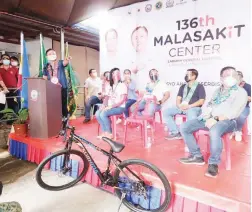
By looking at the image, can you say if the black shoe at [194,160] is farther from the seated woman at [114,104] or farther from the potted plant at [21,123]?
the potted plant at [21,123]

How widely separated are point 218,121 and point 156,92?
2.04 meters

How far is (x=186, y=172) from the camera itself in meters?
2.62

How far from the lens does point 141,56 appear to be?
17.5 feet

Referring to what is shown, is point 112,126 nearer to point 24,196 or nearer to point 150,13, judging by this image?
point 24,196

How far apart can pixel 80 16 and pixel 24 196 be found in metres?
4.29

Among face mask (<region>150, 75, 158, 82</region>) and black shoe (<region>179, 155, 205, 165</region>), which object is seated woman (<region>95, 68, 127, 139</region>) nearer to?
face mask (<region>150, 75, 158, 82</region>)

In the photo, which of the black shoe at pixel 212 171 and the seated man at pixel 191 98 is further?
the seated man at pixel 191 98

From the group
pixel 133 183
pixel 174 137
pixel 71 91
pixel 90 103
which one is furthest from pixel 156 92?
pixel 133 183

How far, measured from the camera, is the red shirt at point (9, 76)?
6.52 metres

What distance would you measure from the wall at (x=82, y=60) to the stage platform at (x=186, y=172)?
6.11 meters

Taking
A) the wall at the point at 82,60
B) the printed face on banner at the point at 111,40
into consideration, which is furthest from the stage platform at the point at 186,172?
the wall at the point at 82,60

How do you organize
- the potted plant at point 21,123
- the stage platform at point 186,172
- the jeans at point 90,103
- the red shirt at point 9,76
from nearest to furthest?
1. the stage platform at point 186,172
2. the potted plant at point 21,123
3. the jeans at point 90,103
4. the red shirt at point 9,76

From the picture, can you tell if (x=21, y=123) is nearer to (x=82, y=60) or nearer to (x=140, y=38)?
(x=140, y=38)

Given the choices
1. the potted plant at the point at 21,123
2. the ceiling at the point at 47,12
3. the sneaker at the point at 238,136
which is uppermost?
the ceiling at the point at 47,12
